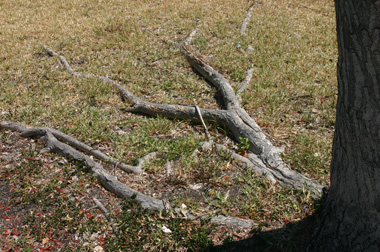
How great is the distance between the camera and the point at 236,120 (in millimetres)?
5113

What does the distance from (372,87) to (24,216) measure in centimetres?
354

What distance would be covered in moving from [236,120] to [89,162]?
6.66 feet

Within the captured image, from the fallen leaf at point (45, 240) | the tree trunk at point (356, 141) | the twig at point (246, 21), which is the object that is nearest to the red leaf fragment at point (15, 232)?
the fallen leaf at point (45, 240)

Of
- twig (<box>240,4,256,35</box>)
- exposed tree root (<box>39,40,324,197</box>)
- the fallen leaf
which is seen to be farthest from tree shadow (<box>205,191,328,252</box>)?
twig (<box>240,4,256,35</box>)

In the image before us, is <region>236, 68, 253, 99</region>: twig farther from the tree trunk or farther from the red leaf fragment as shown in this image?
the red leaf fragment

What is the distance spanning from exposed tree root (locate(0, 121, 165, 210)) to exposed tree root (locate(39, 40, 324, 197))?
1273 mm

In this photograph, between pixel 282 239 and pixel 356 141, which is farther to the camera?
pixel 282 239

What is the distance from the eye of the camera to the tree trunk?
2.44 meters

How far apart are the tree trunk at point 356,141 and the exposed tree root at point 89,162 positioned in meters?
1.69

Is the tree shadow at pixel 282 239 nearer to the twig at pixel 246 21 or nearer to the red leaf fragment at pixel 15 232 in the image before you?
the red leaf fragment at pixel 15 232

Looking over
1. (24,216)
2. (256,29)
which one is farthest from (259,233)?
(256,29)

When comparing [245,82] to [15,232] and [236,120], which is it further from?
[15,232]

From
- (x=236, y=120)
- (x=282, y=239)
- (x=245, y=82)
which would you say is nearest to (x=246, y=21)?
(x=245, y=82)

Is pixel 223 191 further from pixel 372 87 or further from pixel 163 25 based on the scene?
pixel 163 25
